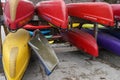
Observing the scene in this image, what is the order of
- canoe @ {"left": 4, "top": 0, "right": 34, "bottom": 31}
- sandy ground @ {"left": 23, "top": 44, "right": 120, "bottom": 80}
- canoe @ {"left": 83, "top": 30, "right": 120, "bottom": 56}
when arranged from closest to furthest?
sandy ground @ {"left": 23, "top": 44, "right": 120, "bottom": 80}, canoe @ {"left": 4, "top": 0, "right": 34, "bottom": 31}, canoe @ {"left": 83, "top": 30, "right": 120, "bottom": 56}

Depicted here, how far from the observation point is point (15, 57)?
290 cm

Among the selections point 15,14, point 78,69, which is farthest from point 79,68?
point 15,14

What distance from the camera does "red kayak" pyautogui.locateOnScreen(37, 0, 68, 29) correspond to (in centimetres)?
350

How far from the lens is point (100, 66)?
3.54 metres

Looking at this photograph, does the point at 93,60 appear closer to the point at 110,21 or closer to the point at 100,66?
the point at 100,66

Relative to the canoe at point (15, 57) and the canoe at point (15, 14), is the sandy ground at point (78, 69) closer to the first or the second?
the canoe at point (15, 57)

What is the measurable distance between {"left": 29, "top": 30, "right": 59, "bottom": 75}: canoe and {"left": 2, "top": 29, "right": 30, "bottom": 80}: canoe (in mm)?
131

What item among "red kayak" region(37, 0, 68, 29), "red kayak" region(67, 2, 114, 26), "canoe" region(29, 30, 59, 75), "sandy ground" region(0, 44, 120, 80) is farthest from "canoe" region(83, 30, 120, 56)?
"canoe" region(29, 30, 59, 75)

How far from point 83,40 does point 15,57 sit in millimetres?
1434

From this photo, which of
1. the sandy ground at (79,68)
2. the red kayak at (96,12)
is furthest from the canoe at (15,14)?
the red kayak at (96,12)

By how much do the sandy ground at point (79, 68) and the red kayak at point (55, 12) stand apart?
1.95 ft

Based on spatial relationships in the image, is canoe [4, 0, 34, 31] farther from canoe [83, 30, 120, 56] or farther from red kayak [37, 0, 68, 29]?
canoe [83, 30, 120, 56]

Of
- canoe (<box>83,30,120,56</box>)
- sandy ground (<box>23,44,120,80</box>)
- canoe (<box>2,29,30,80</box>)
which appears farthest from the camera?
canoe (<box>83,30,120,56</box>)

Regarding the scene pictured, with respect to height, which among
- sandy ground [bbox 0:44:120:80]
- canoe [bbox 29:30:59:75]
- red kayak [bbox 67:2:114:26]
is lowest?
sandy ground [bbox 0:44:120:80]
